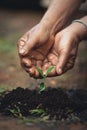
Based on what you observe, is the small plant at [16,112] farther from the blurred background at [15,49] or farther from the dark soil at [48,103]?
the blurred background at [15,49]

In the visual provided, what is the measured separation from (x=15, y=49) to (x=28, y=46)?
2010 mm

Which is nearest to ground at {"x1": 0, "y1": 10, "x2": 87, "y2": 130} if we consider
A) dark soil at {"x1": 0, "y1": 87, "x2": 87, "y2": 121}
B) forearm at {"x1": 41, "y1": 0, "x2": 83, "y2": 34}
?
dark soil at {"x1": 0, "y1": 87, "x2": 87, "y2": 121}

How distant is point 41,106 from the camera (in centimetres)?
329

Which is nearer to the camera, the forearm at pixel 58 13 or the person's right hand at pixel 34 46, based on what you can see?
the person's right hand at pixel 34 46

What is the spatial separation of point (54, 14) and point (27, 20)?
347 cm

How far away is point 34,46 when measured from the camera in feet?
11.3

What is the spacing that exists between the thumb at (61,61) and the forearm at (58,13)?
36 centimetres

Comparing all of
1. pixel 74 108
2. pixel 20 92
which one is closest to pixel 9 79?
pixel 20 92

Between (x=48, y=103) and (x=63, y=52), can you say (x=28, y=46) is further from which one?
(x=48, y=103)

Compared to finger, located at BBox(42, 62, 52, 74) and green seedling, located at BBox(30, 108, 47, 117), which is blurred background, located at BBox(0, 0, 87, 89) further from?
green seedling, located at BBox(30, 108, 47, 117)

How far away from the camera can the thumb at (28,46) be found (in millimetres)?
3355

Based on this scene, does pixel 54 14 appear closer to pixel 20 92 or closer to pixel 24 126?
pixel 20 92

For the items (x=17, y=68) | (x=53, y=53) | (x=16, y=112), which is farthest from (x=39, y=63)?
(x=17, y=68)

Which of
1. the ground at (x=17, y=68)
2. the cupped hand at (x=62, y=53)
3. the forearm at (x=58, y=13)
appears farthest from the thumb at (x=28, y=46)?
the ground at (x=17, y=68)
